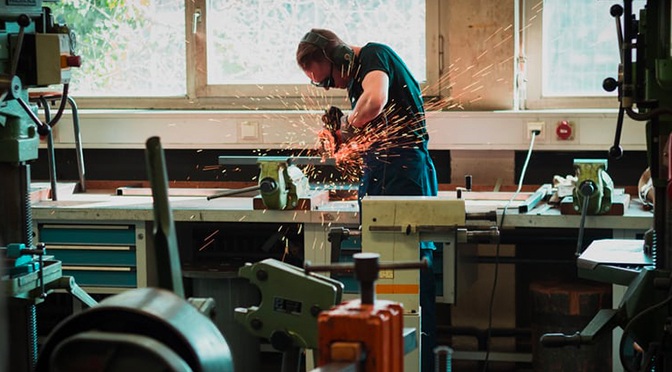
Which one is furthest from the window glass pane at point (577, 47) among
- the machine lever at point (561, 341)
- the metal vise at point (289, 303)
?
the metal vise at point (289, 303)

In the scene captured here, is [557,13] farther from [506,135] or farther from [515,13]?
[506,135]

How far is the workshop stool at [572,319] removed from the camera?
14.1ft

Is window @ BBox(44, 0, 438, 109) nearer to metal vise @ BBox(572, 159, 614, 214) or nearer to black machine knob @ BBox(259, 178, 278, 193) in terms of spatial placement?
black machine knob @ BBox(259, 178, 278, 193)

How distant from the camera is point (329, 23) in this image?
4.93 m

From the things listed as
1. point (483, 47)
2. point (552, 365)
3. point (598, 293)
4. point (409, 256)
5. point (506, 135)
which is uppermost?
point (483, 47)

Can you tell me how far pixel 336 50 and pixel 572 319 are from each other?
1.50m

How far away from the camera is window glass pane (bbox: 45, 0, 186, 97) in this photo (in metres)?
5.04

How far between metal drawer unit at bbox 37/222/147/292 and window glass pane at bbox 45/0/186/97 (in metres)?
1.02

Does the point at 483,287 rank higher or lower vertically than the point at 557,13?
lower

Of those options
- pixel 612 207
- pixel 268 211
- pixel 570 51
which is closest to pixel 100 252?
pixel 268 211

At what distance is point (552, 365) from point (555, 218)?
2.34 ft

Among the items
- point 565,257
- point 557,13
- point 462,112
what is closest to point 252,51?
point 462,112

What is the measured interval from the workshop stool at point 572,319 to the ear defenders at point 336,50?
133cm

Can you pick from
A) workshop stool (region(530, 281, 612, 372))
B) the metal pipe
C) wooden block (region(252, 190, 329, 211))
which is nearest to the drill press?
the metal pipe
